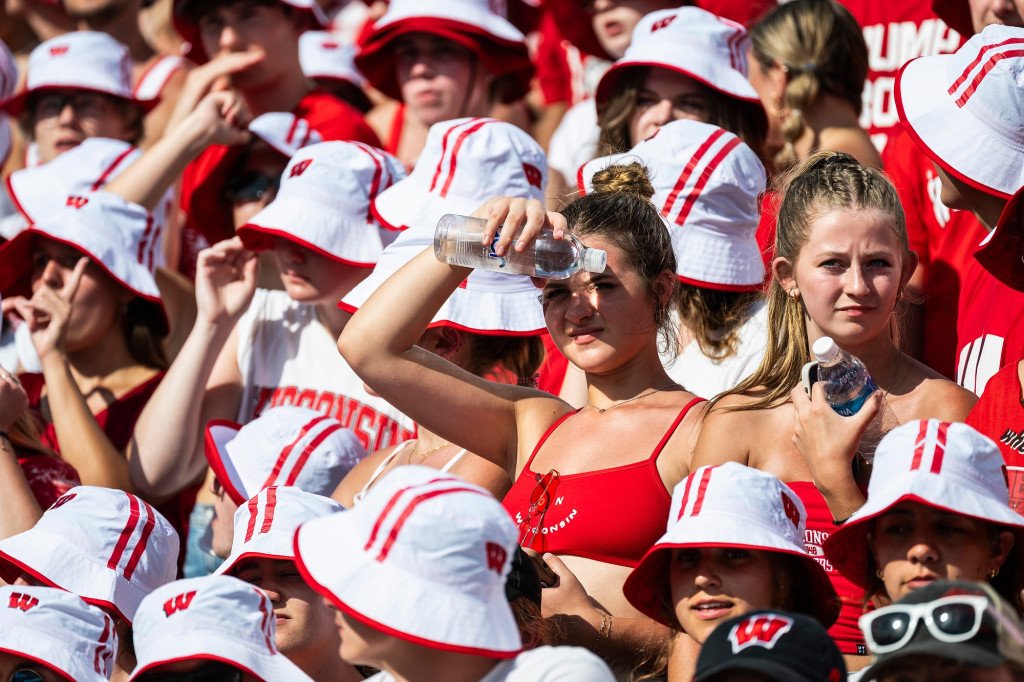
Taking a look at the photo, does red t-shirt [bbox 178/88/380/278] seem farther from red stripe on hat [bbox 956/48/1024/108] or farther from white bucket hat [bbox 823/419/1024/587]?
white bucket hat [bbox 823/419/1024/587]

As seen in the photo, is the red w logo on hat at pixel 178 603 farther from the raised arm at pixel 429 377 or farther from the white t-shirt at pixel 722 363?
the white t-shirt at pixel 722 363

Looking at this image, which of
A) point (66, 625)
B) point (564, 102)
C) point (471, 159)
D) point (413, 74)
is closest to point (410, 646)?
point (66, 625)

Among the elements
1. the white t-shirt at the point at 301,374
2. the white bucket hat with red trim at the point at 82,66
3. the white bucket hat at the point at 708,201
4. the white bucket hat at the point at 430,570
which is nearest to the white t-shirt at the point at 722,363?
the white bucket hat at the point at 708,201

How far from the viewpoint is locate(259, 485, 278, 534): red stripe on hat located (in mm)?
3486

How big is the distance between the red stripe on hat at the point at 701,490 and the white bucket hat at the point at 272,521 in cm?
105

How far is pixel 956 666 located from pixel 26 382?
3.94m

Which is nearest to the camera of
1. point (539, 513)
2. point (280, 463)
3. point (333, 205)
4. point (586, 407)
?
point (539, 513)

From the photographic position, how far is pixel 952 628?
225 centimetres

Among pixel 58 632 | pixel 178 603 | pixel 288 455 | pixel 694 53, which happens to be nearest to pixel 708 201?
pixel 694 53

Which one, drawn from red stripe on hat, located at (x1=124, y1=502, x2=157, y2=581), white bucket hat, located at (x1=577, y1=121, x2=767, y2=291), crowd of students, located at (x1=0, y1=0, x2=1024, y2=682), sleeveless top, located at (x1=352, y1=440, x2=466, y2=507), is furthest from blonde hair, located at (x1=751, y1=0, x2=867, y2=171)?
red stripe on hat, located at (x1=124, y1=502, x2=157, y2=581)

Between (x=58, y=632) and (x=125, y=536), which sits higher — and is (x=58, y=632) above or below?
above

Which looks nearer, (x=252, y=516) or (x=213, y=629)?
(x=213, y=629)

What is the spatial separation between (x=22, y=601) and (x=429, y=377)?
3.59 feet

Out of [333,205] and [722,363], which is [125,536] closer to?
[333,205]
